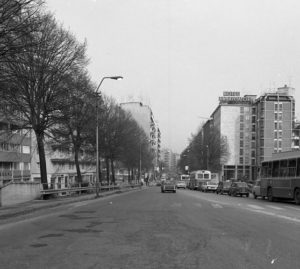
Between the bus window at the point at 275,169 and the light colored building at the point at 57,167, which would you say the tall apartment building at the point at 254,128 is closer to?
the light colored building at the point at 57,167

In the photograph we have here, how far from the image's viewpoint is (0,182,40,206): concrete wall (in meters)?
26.3

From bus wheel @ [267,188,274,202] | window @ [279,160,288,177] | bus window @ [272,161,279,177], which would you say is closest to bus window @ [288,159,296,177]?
window @ [279,160,288,177]

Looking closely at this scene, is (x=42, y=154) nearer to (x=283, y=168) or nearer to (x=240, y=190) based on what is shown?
(x=283, y=168)

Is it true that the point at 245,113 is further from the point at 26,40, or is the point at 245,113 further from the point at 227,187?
the point at 26,40

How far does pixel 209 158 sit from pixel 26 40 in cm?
9032

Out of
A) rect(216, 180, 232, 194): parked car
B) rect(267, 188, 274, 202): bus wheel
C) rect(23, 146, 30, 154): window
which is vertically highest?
rect(23, 146, 30, 154): window

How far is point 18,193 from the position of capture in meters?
27.9

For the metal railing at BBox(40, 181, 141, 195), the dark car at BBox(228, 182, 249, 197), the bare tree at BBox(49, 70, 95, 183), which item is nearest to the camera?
the metal railing at BBox(40, 181, 141, 195)

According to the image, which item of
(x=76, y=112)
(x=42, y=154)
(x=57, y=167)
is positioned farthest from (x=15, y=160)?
(x=76, y=112)

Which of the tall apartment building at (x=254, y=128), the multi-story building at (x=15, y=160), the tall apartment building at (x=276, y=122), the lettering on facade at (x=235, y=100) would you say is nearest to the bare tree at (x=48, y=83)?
the multi-story building at (x=15, y=160)

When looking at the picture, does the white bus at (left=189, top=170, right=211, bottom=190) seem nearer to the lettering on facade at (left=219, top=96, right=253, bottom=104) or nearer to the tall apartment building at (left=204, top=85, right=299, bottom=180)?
A: the tall apartment building at (left=204, top=85, right=299, bottom=180)

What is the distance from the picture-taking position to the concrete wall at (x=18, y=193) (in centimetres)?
2628

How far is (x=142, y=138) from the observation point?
95.0 meters

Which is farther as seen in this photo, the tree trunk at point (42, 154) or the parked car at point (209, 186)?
the parked car at point (209, 186)
